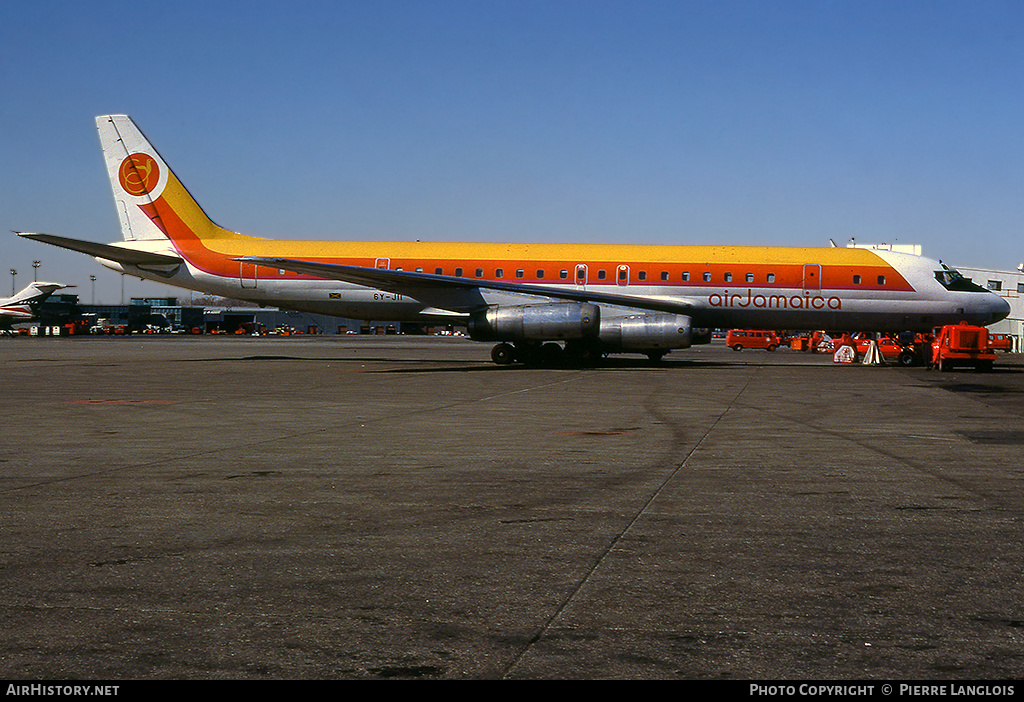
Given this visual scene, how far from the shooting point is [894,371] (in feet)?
102

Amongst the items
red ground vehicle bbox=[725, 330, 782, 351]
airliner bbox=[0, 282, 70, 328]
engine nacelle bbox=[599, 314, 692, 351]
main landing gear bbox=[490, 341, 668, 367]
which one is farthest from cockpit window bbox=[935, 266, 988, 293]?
airliner bbox=[0, 282, 70, 328]

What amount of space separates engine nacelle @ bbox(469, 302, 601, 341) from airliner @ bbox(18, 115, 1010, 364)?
0.04 metres

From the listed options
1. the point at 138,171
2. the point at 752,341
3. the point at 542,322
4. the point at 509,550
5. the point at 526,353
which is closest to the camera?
the point at 509,550

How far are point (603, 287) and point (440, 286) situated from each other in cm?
539

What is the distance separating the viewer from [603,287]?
3183cm

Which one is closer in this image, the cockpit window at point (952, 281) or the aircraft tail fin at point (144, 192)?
the cockpit window at point (952, 281)

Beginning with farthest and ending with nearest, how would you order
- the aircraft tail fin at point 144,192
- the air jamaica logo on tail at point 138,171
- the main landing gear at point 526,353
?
A: the air jamaica logo on tail at point 138,171 → the aircraft tail fin at point 144,192 → the main landing gear at point 526,353

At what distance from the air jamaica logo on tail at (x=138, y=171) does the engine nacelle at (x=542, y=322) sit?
14.1 m

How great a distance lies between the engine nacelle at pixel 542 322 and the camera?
29328mm

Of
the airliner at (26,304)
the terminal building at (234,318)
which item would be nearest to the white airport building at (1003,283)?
the terminal building at (234,318)

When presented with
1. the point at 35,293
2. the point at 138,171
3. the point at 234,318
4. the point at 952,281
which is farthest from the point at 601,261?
the point at 234,318

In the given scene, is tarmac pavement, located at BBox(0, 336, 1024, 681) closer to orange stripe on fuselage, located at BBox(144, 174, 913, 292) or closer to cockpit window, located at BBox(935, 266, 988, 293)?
orange stripe on fuselage, located at BBox(144, 174, 913, 292)

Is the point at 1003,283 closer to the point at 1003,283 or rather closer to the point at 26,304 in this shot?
the point at 1003,283

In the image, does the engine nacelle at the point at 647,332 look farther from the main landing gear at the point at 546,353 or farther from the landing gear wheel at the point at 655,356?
the landing gear wheel at the point at 655,356
